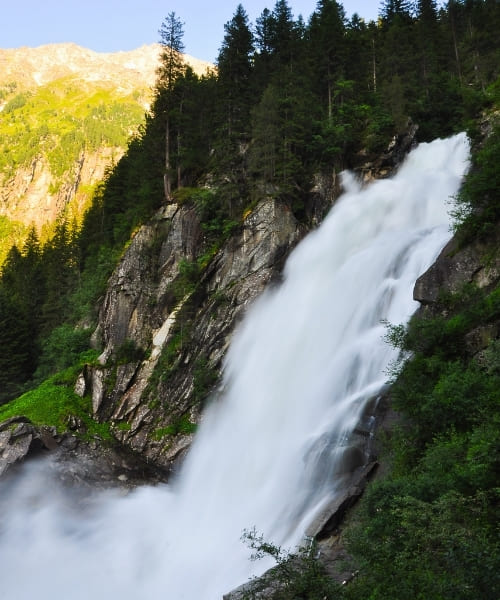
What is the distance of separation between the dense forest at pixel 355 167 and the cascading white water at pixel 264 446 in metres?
3.14

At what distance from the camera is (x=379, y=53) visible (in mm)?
44812

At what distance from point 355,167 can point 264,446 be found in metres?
22.5

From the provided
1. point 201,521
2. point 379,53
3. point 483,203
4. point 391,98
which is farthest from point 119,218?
point 483,203

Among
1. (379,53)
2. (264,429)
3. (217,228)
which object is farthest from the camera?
(379,53)

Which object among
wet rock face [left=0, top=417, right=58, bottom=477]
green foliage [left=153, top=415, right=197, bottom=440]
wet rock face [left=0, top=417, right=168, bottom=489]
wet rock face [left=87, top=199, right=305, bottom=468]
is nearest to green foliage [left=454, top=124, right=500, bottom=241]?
wet rock face [left=87, top=199, right=305, bottom=468]

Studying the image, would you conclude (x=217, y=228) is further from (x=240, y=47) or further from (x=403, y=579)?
(x=403, y=579)

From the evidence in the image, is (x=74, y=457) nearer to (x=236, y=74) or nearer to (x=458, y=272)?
(x=458, y=272)

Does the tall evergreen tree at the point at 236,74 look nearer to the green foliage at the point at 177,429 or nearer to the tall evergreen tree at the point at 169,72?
the tall evergreen tree at the point at 169,72

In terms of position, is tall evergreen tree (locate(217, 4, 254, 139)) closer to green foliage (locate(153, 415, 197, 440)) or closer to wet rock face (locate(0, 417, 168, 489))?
green foliage (locate(153, 415, 197, 440))

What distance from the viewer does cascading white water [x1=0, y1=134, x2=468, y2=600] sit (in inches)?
598

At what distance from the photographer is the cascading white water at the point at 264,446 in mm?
15180

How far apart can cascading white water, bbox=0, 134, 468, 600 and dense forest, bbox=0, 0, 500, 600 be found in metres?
3.14

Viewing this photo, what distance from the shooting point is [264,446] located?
762 inches

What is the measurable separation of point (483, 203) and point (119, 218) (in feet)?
120
